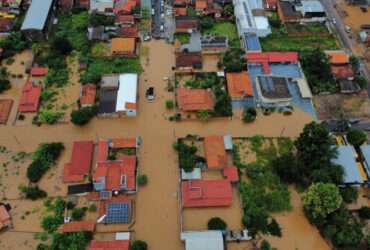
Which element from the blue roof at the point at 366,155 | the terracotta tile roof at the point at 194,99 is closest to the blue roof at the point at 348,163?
the blue roof at the point at 366,155

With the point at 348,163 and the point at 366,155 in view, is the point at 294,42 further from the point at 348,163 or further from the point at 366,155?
the point at 348,163

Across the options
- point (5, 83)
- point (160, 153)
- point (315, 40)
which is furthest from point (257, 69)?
point (5, 83)

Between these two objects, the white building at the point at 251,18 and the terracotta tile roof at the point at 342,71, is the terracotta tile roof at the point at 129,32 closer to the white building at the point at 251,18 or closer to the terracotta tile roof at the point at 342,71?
the white building at the point at 251,18

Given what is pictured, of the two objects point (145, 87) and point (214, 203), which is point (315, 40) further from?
point (214, 203)

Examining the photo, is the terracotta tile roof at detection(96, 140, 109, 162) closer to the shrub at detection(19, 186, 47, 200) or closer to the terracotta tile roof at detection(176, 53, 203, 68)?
the shrub at detection(19, 186, 47, 200)

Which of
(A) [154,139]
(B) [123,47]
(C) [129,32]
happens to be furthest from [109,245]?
(C) [129,32]

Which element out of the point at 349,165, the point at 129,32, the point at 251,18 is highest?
the point at 251,18
